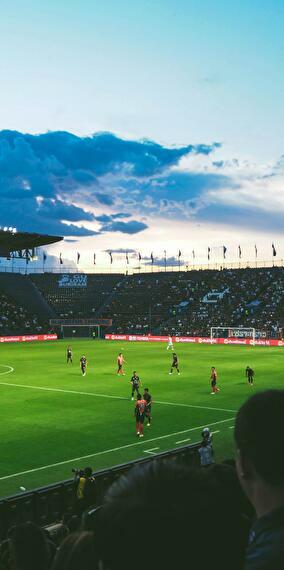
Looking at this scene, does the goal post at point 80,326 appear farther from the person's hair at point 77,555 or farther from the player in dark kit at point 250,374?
the person's hair at point 77,555

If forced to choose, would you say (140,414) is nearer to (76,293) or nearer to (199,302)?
(199,302)

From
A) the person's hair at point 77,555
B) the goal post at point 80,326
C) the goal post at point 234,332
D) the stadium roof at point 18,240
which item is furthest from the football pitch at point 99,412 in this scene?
the goal post at point 80,326

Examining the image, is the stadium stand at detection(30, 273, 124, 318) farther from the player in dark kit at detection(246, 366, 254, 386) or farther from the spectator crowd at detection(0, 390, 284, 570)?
the spectator crowd at detection(0, 390, 284, 570)

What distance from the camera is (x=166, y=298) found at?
114 m

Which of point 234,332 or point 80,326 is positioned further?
point 80,326

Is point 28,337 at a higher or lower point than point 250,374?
higher

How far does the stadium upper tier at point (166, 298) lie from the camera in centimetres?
9762

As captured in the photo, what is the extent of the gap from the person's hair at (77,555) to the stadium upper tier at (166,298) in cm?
8539

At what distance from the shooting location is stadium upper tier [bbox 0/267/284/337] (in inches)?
3844

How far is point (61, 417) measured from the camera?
91.3ft

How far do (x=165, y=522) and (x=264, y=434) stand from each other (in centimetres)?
57

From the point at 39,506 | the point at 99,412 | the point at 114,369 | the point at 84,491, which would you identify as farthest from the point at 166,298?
the point at 39,506

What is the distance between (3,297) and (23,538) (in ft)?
355

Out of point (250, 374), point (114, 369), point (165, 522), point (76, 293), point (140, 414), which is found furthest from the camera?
point (76, 293)
